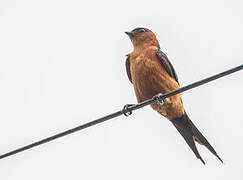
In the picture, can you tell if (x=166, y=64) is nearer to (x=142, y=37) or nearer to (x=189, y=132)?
(x=142, y=37)

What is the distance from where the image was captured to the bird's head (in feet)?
23.9

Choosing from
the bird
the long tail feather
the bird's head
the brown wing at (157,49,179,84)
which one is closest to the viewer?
the long tail feather

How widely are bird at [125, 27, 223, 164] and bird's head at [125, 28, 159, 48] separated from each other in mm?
359

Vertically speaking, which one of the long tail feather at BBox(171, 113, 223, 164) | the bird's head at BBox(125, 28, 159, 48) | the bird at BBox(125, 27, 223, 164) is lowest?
the long tail feather at BBox(171, 113, 223, 164)

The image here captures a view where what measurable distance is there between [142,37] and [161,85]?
131cm

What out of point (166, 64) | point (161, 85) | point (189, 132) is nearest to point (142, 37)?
point (166, 64)

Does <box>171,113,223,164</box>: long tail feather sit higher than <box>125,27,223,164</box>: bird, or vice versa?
<box>125,27,223,164</box>: bird

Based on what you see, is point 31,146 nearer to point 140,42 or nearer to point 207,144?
point 207,144

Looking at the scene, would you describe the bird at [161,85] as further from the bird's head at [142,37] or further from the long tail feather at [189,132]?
the bird's head at [142,37]

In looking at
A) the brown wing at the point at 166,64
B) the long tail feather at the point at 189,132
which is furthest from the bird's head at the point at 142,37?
the long tail feather at the point at 189,132

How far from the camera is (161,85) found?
6.47m

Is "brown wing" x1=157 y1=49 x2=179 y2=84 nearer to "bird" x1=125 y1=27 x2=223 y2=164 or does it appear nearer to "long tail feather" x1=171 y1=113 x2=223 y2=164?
"bird" x1=125 y1=27 x2=223 y2=164

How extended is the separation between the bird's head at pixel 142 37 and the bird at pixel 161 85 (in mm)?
359

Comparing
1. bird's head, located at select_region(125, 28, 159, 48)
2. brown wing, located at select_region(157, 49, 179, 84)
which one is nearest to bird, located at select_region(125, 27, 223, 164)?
brown wing, located at select_region(157, 49, 179, 84)
